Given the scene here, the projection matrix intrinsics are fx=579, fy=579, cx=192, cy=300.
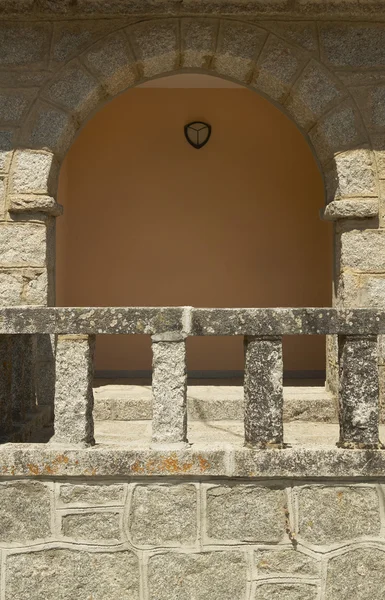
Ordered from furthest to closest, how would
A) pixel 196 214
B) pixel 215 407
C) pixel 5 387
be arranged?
pixel 196 214
pixel 215 407
pixel 5 387

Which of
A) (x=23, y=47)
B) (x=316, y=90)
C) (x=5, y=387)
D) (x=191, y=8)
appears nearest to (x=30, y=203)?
(x=23, y=47)

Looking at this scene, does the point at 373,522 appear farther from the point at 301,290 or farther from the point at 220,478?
the point at 301,290

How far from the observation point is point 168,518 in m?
2.62

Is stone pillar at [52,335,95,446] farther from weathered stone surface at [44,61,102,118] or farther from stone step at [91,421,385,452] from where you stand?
weathered stone surface at [44,61,102,118]

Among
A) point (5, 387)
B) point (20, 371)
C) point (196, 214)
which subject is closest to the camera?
point (5, 387)

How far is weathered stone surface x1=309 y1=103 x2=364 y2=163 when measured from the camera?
4164 mm

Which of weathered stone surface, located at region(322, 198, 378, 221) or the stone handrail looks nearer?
the stone handrail

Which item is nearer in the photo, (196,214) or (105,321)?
(105,321)

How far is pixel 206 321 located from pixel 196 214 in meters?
3.97

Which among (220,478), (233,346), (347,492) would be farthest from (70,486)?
(233,346)

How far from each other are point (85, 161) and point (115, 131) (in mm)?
475

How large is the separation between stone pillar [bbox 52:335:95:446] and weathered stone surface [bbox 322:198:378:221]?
2242 millimetres

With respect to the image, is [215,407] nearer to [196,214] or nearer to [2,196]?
[2,196]

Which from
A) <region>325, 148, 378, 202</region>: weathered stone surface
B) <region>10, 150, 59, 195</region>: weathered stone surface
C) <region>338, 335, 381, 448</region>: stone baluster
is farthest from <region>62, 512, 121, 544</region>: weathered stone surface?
<region>325, 148, 378, 202</region>: weathered stone surface
